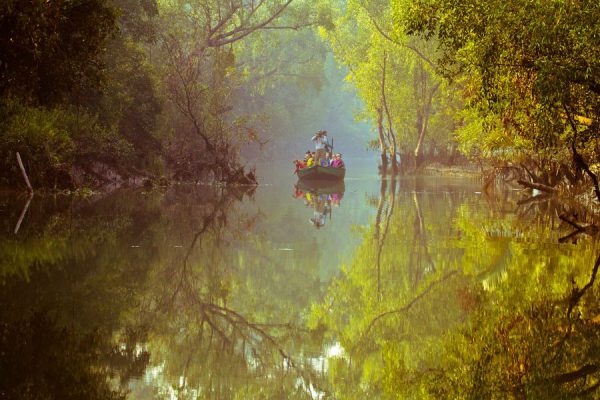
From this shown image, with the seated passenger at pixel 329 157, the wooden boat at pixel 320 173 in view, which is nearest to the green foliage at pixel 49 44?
the wooden boat at pixel 320 173

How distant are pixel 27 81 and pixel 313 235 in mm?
7347

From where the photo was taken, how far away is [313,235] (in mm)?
18828

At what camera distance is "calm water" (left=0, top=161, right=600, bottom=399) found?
6.46m

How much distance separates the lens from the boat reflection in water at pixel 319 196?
79.9 feet

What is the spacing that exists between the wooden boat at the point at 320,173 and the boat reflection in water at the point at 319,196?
0.27 metres

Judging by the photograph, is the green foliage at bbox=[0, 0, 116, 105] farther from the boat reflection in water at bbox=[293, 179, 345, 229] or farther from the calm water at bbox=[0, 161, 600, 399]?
the boat reflection in water at bbox=[293, 179, 345, 229]

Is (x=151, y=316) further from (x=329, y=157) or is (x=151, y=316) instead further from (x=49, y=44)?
(x=329, y=157)

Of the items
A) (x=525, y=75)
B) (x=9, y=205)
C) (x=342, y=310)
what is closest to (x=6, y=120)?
(x=9, y=205)

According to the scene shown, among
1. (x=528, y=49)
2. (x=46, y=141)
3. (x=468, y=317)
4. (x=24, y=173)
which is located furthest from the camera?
(x=46, y=141)

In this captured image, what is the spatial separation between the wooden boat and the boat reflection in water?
0.27 m

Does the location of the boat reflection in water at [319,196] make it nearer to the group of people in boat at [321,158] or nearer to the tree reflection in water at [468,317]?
the group of people in boat at [321,158]

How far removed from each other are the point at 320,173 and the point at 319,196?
11437mm

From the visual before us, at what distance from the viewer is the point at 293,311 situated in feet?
33.0

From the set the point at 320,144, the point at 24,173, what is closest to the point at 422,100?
the point at 320,144
